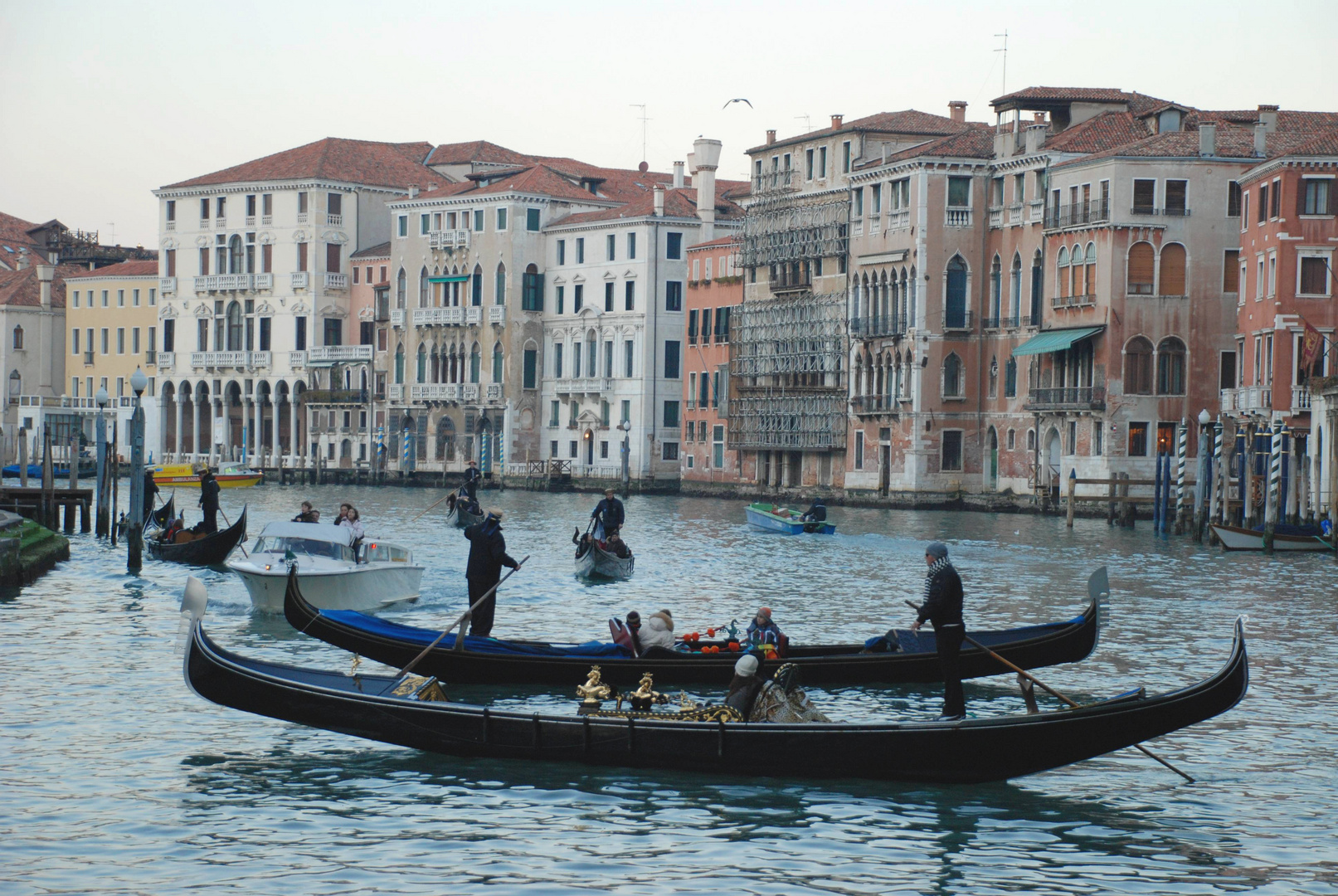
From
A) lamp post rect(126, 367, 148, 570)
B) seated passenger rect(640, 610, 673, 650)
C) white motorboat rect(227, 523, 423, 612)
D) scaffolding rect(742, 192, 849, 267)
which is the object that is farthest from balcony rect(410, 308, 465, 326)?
seated passenger rect(640, 610, 673, 650)

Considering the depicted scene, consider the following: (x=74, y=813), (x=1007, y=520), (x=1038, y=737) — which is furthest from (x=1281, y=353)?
(x=74, y=813)

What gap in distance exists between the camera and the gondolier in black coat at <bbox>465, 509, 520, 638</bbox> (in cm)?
1609

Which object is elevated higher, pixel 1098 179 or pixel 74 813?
pixel 1098 179

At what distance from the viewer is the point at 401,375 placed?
76.9m

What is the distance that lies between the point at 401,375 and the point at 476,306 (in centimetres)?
503

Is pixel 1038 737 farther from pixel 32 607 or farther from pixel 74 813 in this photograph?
pixel 32 607

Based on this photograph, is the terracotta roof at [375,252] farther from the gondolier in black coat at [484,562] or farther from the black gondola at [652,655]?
the black gondola at [652,655]

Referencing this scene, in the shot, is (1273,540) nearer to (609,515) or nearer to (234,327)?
(609,515)

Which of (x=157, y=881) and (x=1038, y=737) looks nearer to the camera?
(x=157, y=881)

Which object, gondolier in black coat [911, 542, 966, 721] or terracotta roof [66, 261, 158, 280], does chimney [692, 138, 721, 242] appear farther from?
gondolier in black coat [911, 542, 966, 721]

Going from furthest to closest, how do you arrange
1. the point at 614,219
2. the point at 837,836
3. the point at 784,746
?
1. the point at 614,219
2. the point at 784,746
3. the point at 837,836

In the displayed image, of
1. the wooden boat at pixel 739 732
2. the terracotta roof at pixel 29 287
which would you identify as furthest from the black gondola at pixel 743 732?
the terracotta roof at pixel 29 287

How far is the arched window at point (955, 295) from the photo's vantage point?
2174 inches

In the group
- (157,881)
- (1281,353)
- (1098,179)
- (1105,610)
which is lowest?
(157,881)
